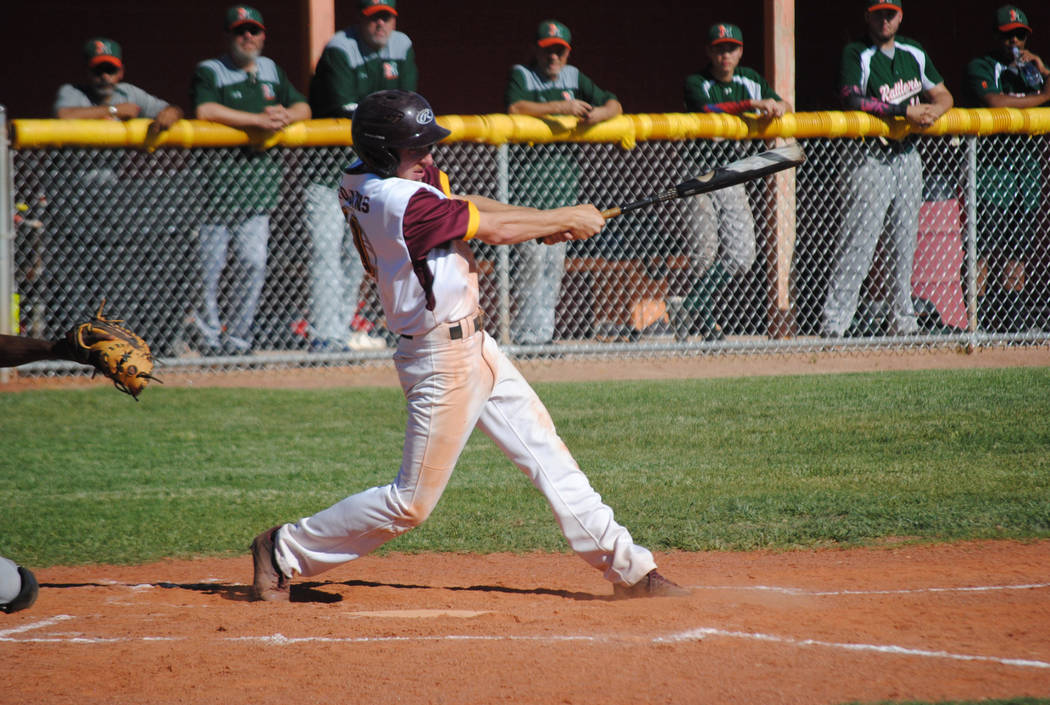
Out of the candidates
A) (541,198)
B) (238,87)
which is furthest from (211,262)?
(541,198)

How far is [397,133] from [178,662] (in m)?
2.01

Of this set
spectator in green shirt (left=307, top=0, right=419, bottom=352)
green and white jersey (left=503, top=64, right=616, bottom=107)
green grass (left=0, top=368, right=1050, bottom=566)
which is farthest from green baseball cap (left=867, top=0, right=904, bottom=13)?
spectator in green shirt (left=307, top=0, right=419, bottom=352)

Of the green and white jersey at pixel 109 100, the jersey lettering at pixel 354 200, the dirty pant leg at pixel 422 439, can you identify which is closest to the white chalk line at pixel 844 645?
the dirty pant leg at pixel 422 439

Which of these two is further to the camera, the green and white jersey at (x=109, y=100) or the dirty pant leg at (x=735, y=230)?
the dirty pant leg at (x=735, y=230)

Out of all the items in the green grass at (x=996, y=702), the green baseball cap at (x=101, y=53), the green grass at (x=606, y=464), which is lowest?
the green grass at (x=606, y=464)

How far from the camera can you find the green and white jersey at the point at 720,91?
Result: 962 cm

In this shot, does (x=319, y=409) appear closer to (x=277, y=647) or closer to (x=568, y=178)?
(x=568, y=178)

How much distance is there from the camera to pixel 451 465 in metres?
4.54

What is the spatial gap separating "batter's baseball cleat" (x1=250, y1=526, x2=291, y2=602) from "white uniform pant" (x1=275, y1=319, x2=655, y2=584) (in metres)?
0.04

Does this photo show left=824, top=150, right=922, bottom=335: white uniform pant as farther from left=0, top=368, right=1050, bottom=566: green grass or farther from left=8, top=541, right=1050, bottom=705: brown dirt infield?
left=8, top=541, right=1050, bottom=705: brown dirt infield

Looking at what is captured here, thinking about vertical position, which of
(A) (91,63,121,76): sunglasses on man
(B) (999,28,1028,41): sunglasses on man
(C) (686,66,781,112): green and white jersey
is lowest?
(C) (686,66,781,112): green and white jersey

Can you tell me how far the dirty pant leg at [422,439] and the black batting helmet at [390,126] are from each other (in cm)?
72

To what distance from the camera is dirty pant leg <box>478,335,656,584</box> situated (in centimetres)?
462

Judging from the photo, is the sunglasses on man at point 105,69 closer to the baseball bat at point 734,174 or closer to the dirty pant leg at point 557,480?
the baseball bat at point 734,174
